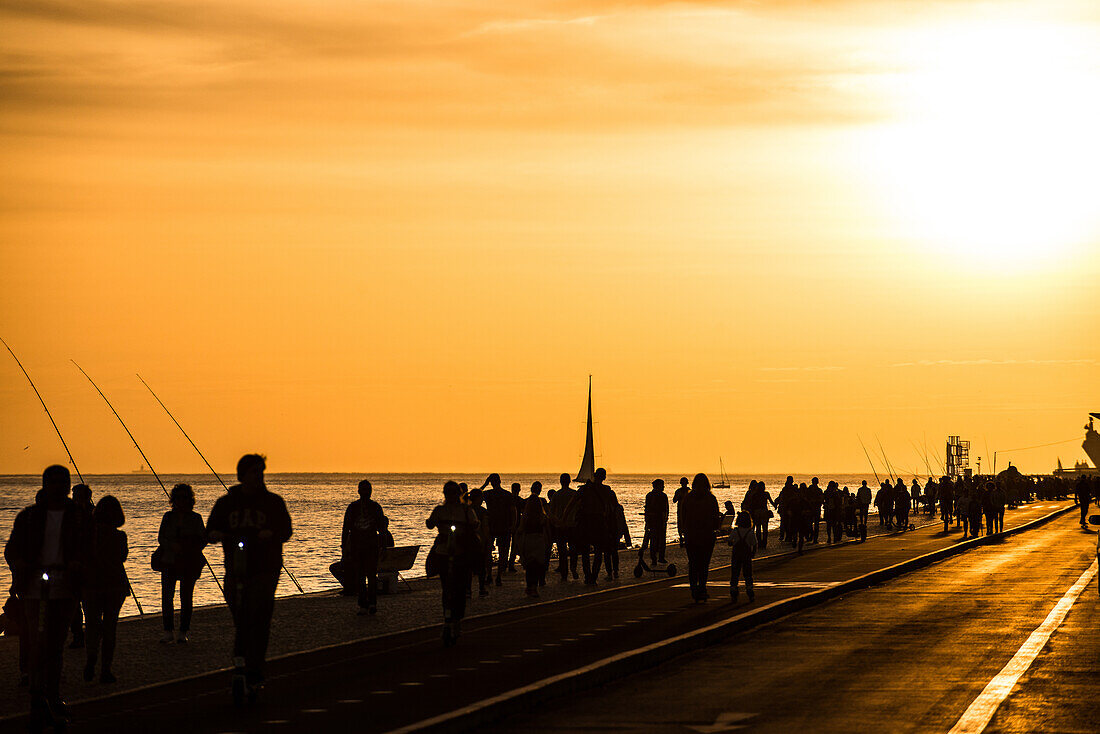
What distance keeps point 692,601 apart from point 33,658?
1270 centimetres

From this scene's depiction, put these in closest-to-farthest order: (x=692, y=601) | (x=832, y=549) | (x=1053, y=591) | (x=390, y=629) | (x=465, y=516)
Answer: (x=465, y=516) → (x=390, y=629) → (x=692, y=601) → (x=1053, y=591) → (x=832, y=549)

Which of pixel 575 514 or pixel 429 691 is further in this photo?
pixel 575 514

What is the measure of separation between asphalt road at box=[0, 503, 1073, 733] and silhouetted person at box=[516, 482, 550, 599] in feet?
3.52

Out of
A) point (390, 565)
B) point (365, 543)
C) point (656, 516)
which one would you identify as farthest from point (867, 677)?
point (656, 516)

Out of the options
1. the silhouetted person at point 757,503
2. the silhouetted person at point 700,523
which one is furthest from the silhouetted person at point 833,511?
the silhouetted person at point 700,523

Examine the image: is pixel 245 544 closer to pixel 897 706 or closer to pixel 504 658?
pixel 504 658

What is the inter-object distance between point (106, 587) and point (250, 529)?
306 centimetres

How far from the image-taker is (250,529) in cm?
1191

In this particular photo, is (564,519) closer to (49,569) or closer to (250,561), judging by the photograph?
(250,561)

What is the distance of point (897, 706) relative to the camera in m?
11.7

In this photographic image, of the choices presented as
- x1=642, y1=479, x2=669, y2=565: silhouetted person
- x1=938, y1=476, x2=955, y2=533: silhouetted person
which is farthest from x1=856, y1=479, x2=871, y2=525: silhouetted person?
x1=642, y1=479, x2=669, y2=565: silhouetted person

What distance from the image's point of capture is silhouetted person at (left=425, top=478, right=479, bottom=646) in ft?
53.4

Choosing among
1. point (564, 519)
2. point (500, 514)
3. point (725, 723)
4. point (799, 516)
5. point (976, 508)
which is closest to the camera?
point (725, 723)

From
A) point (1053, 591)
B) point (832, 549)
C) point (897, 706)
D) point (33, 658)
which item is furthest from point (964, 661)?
point (832, 549)
